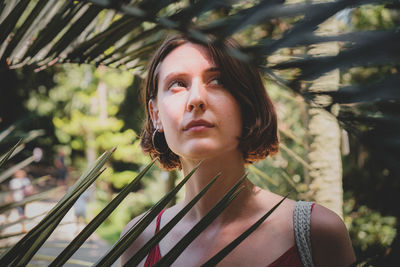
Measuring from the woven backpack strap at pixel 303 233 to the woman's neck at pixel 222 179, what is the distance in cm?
21

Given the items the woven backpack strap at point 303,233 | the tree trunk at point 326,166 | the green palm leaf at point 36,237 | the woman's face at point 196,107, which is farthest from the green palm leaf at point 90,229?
the tree trunk at point 326,166

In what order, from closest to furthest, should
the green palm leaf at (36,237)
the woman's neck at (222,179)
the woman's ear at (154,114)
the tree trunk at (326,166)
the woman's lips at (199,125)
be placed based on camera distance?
the green palm leaf at (36,237) < the woman's lips at (199,125) < the woman's neck at (222,179) < the woman's ear at (154,114) < the tree trunk at (326,166)

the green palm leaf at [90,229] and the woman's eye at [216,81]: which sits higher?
the green palm leaf at [90,229]

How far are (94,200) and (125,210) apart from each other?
2394mm

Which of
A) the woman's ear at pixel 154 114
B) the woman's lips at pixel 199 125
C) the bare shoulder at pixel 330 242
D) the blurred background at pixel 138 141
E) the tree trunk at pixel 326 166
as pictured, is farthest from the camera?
the tree trunk at pixel 326 166

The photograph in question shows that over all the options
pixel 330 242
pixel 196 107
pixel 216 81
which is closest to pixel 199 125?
pixel 196 107

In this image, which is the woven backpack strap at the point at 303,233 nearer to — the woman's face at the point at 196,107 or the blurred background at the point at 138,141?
the blurred background at the point at 138,141

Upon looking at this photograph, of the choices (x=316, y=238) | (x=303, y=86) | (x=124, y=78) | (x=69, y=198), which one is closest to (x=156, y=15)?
(x=303, y=86)

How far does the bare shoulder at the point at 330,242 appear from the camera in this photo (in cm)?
91

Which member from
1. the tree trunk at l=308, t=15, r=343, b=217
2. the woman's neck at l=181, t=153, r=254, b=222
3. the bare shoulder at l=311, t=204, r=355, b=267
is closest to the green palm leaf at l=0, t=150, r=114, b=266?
the woman's neck at l=181, t=153, r=254, b=222

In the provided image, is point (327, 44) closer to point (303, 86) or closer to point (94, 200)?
point (303, 86)

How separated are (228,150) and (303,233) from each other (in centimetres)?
34

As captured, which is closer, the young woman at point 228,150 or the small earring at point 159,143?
the young woman at point 228,150

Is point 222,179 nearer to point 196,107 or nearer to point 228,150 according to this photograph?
point 228,150
